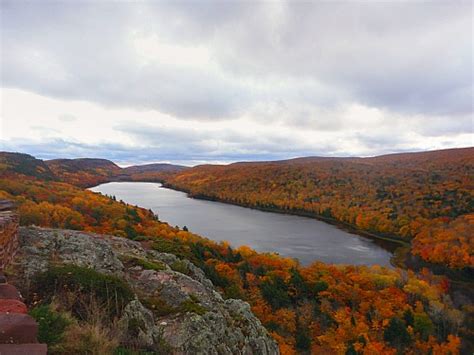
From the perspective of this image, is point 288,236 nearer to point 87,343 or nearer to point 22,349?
point 87,343

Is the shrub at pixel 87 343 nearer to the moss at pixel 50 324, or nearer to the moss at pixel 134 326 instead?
the moss at pixel 50 324

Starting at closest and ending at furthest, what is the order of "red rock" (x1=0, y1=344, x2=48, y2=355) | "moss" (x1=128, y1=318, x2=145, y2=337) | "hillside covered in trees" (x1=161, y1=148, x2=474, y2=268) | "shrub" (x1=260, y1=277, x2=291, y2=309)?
"red rock" (x1=0, y1=344, x2=48, y2=355), "moss" (x1=128, y1=318, x2=145, y2=337), "shrub" (x1=260, y1=277, x2=291, y2=309), "hillside covered in trees" (x1=161, y1=148, x2=474, y2=268)

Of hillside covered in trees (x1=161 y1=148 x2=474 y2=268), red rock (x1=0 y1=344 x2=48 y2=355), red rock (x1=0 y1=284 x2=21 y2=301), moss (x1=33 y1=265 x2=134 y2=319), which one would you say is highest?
red rock (x1=0 y1=344 x2=48 y2=355)

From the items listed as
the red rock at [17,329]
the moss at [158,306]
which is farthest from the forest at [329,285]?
the red rock at [17,329]

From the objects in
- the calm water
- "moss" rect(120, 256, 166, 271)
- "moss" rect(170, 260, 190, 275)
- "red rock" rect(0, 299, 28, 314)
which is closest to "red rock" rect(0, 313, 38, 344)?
"red rock" rect(0, 299, 28, 314)

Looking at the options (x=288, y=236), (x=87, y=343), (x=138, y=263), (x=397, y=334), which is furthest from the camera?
(x=288, y=236)

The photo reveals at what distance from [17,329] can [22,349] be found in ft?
1.37

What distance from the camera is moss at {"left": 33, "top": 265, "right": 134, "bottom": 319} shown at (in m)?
6.61

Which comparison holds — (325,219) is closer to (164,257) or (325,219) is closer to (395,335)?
(395,335)

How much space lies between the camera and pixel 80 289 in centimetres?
683

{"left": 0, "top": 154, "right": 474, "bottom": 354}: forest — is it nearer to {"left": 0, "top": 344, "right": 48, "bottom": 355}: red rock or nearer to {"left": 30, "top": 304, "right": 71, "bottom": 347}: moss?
{"left": 30, "top": 304, "right": 71, "bottom": 347}: moss

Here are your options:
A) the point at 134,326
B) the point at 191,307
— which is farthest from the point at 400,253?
the point at 134,326

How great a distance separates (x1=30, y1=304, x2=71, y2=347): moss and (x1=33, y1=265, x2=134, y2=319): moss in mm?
1050

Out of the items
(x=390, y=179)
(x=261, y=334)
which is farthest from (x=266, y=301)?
(x=390, y=179)
